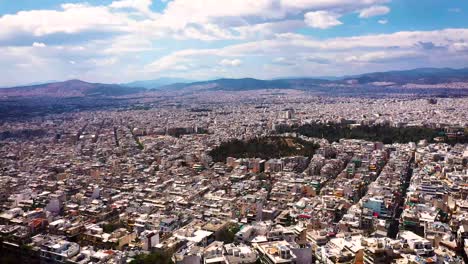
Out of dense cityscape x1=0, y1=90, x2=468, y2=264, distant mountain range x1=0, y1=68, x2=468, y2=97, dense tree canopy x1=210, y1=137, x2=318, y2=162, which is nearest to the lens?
dense cityscape x1=0, y1=90, x2=468, y2=264

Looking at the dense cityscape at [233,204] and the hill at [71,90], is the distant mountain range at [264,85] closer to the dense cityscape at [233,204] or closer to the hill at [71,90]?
the hill at [71,90]

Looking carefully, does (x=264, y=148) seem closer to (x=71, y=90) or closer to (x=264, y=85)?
(x=71, y=90)

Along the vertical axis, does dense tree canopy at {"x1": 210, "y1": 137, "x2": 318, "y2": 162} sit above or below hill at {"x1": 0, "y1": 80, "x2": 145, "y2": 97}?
below

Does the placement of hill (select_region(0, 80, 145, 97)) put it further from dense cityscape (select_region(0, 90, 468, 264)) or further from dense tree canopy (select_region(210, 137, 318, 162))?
dense tree canopy (select_region(210, 137, 318, 162))

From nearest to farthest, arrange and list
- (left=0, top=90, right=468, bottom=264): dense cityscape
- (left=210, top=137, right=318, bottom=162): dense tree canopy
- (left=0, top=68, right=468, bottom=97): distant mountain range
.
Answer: (left=0, top=90, right=468, bottom=264): dense cityscape
(left=210, top=137, right=318, bottom=162): dense tree canopy
(left=0, top=68, right=468, bottom=97): distant mountain range

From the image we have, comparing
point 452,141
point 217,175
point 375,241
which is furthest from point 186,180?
point 452,141

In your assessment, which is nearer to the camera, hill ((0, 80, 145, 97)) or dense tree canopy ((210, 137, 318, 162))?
dense tree canopy ((210, 137, 318, 162))

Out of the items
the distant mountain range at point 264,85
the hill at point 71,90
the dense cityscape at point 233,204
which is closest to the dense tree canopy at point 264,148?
the dense cityscape at point 233,204

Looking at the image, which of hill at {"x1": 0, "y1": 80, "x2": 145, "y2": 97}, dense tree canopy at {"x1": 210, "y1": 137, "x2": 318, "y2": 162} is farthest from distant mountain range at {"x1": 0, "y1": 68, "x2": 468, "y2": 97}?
dense tree canopy at {"x1": 210, "y1": 137, "x2": 318, "y2": 162}
